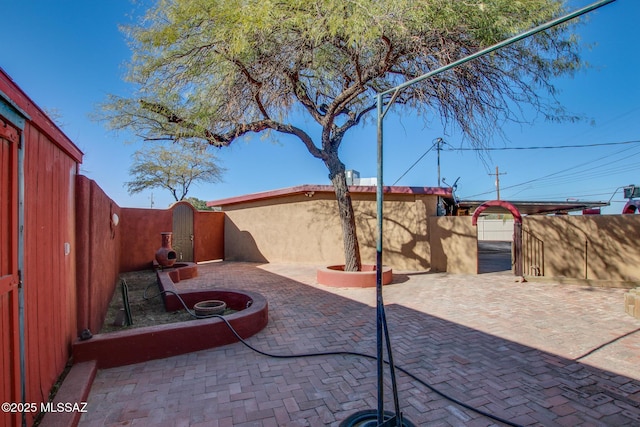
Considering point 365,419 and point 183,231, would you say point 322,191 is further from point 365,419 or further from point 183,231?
point 365,419

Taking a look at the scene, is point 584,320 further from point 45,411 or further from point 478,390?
point 45,411

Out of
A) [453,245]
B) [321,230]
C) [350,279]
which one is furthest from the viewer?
[321,230]

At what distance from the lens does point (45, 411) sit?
2.40 meters

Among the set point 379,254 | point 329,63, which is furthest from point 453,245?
point 379,254

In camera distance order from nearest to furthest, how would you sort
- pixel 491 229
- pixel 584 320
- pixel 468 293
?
1. pixel 584 320
2. pixel 468 293
3. pixel 491 229

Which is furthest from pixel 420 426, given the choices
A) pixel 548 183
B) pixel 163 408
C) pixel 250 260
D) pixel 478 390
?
pixel 548 183

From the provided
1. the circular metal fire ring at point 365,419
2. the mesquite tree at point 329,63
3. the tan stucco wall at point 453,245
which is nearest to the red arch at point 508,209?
the tan stucco wall at point 453,245

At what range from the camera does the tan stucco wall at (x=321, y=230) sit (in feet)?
35.1

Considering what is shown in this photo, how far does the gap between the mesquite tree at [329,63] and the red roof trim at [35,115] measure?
3.61m

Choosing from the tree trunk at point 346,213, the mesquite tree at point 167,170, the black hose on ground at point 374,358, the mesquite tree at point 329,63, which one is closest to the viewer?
the black hose on ground at point 374,358

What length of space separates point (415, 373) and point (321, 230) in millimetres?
8528

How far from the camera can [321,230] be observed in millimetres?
11766

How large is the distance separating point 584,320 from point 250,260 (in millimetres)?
11245

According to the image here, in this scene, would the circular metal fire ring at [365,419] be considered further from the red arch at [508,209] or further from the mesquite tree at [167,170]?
the mesquite tree at [167,170]
